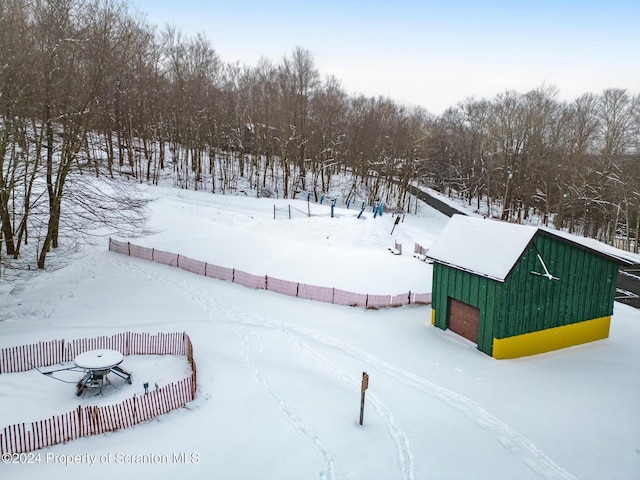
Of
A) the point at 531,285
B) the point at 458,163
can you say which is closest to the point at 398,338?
the point at 531,285

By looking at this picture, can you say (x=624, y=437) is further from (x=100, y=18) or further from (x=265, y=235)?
(x=100, y=18)

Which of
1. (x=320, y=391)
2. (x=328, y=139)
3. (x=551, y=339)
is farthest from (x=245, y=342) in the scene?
(x=328, y=139)

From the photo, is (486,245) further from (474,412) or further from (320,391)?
(320,391)

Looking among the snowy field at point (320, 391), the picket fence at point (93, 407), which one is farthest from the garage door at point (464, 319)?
the picket fence at point (93, 407)

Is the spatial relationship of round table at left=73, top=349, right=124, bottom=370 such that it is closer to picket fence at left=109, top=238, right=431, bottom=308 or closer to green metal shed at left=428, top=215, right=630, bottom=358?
picket fence at left=109, top=238, right=431, bottom=308

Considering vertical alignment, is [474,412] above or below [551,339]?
below

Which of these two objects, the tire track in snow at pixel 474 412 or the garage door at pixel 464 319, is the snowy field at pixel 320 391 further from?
the garage door at pixel 464 319

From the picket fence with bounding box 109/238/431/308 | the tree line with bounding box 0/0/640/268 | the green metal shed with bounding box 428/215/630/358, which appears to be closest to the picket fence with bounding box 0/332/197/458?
the picket fence with bounding box 109/238/431/308
